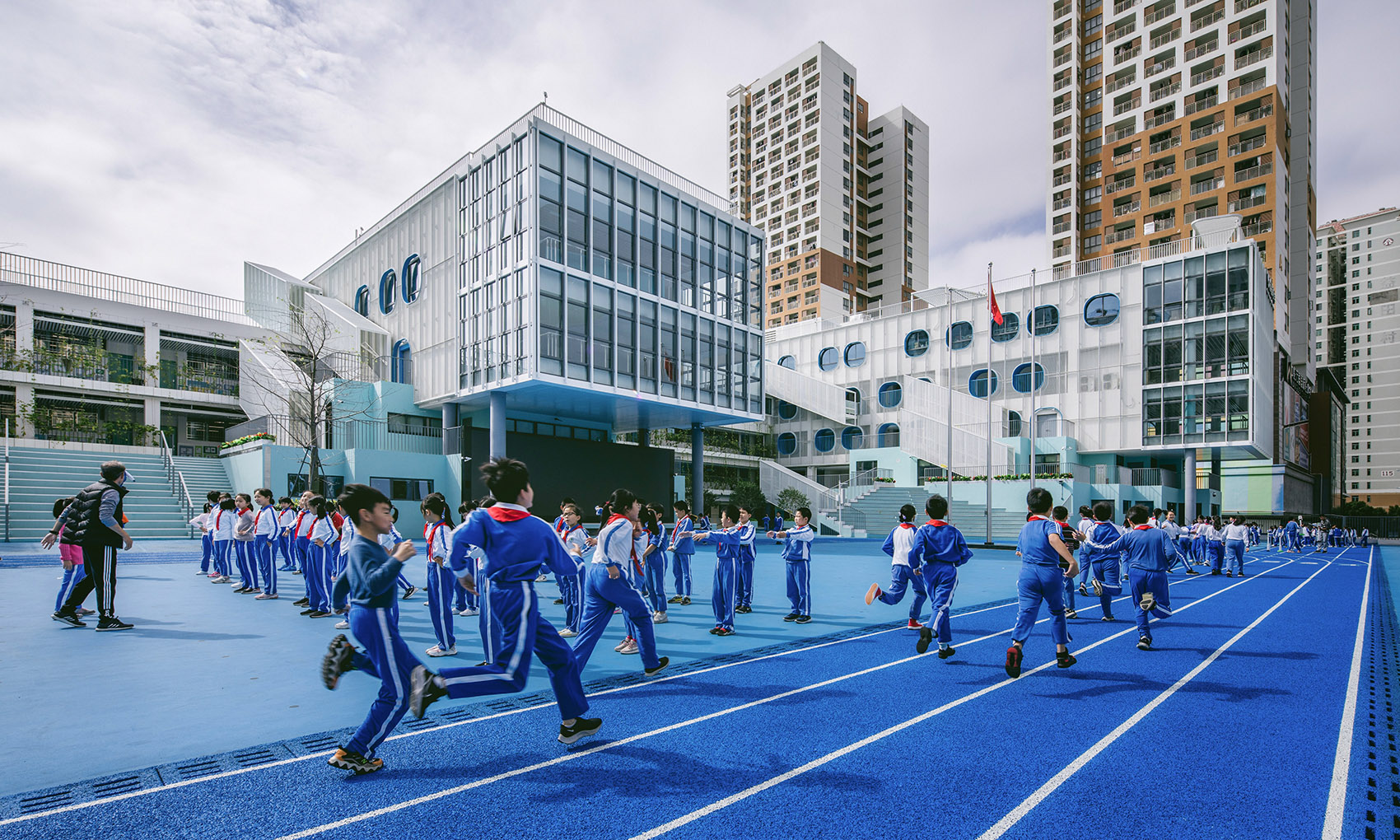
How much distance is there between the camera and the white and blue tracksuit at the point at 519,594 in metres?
4.62

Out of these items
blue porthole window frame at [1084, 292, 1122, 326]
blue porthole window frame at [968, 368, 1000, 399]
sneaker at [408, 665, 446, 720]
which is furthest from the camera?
blue porthole window frame at [968, 368, 1000, 399]

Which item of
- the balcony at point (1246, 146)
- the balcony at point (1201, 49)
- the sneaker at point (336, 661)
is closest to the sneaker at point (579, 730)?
the sneaker at point (336, 661)

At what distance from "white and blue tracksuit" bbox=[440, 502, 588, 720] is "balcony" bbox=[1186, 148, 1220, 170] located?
63.2m

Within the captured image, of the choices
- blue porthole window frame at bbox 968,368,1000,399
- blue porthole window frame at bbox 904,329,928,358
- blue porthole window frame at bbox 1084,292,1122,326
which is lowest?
blue porthole window frame at bbox 968,368,1000,399

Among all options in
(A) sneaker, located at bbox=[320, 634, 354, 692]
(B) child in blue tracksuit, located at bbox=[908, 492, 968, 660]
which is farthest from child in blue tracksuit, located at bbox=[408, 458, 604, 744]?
(B) child in blue tracksuit, located at bbox=[908, 492, 968, 660]

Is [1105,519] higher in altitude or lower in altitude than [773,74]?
lower

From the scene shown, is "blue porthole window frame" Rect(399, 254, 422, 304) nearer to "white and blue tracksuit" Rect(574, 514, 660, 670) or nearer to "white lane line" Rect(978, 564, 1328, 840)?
"white and blue tracksuit" Rect(574, 514, 660, 670)

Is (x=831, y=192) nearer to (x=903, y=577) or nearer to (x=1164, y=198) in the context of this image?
(x=1164, y=198)

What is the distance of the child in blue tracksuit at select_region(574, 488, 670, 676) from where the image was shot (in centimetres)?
604

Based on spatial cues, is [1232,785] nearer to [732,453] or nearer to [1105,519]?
[1105,519]

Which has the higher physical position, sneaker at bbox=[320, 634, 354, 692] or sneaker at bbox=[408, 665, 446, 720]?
sneaker at bbox=[320, 634, 354, 692]

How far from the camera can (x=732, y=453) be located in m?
44.9

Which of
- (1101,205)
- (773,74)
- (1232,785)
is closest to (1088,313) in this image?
(1101,205)

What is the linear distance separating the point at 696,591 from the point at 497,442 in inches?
601
